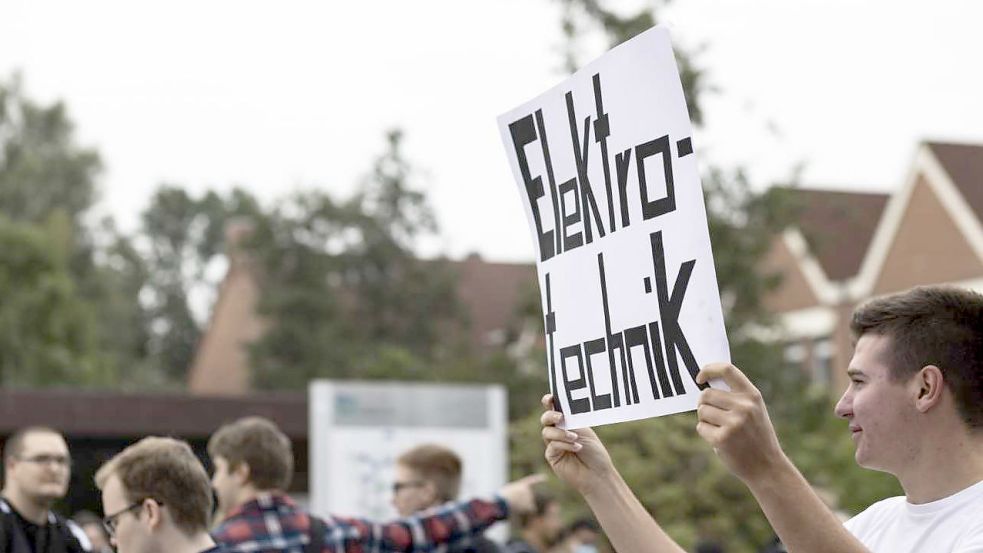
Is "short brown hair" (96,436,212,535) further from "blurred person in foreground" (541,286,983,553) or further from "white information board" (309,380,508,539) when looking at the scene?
"white information board" (309,380,508,539)

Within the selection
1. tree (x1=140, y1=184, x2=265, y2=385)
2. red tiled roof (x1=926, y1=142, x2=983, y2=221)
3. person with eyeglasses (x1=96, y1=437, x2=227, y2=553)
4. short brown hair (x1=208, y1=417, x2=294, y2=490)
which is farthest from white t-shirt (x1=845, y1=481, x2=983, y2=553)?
tree (x1=140, y1=184, x2=265, y2=385)

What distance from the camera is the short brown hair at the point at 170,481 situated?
186 inches

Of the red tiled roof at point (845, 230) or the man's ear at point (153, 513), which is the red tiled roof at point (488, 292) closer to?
the red tiled roof at point (845, 230)

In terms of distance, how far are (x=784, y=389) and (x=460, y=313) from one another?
17.8 metres

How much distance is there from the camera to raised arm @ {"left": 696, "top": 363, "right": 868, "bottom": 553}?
2807mm

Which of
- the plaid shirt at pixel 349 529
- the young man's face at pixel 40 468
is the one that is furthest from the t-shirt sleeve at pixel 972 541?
the young man's face at pixel 40 468

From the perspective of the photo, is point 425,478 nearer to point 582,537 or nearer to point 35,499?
point 35,499

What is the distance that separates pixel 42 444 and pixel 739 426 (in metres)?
5.41

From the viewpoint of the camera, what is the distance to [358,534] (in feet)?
20.6

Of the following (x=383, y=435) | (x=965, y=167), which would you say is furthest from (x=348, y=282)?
(x=383, y=435)

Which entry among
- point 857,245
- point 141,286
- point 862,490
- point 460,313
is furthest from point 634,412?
point 141,286

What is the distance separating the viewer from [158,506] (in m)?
4.70

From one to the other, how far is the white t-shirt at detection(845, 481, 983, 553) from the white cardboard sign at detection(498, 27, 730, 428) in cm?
53

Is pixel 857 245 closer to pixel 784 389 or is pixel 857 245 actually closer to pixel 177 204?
pixel 784 389
